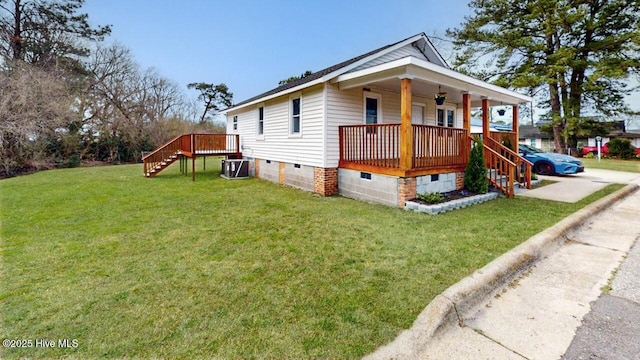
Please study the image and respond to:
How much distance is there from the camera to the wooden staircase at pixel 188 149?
12.1m

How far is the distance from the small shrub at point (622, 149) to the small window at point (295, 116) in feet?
91.1

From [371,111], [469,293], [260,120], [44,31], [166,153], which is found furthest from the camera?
[44,31]

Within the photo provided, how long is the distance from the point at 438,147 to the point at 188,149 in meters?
9.69

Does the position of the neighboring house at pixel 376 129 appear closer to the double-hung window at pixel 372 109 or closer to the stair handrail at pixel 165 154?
the double-hung window at pixel 372 109

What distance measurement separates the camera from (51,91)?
53.3ft

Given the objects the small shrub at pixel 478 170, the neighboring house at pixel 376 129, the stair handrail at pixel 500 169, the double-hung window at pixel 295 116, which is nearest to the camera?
the neighboring house at pixel 376 129

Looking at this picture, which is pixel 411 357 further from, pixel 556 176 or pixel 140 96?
pixel 140 96

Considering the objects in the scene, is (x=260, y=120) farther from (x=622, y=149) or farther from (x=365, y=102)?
(x=622, y=149)

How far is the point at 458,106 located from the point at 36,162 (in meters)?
21.6

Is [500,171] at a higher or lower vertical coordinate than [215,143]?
lower

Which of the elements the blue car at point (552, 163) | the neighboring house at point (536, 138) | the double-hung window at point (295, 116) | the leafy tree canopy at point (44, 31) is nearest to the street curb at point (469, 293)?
the double-hung window at point (295, 116)

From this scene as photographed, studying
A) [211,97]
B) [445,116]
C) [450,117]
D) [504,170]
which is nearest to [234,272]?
[504,170]

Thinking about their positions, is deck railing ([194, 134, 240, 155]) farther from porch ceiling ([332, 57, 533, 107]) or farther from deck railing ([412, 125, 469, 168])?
deck railing ([412, 125, 469, 168])

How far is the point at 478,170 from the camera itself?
7613mm
